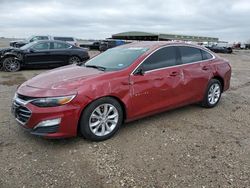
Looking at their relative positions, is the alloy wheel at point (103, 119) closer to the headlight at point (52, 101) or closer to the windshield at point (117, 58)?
the headlight at point (52, 101)

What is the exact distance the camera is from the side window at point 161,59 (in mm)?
4586

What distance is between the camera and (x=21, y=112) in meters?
3.85

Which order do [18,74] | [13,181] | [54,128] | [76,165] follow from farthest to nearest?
1. [18,74]
2. [54,128]
3. [76,165]
4. [13,181]

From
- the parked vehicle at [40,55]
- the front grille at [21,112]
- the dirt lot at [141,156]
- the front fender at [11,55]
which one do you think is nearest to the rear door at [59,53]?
the parked vehicle at [40,55]

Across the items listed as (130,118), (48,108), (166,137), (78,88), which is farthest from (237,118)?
(48,108)

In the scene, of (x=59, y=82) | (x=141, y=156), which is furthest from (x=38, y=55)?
(x=141, y=156)

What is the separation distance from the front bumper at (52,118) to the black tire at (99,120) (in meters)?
0.13

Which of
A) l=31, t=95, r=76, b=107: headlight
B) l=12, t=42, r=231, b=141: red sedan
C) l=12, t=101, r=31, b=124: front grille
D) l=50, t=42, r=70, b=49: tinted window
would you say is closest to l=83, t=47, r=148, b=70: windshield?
l=12, t=42, r=231, b=141: red sedan

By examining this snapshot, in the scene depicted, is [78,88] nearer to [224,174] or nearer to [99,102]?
[99,102]

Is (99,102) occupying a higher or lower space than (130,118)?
higher

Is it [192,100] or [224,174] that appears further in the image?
[192,100]

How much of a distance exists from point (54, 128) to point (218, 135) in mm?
2635

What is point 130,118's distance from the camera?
4359 millimetres

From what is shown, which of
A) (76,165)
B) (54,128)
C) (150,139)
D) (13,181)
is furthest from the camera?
(150,139)
